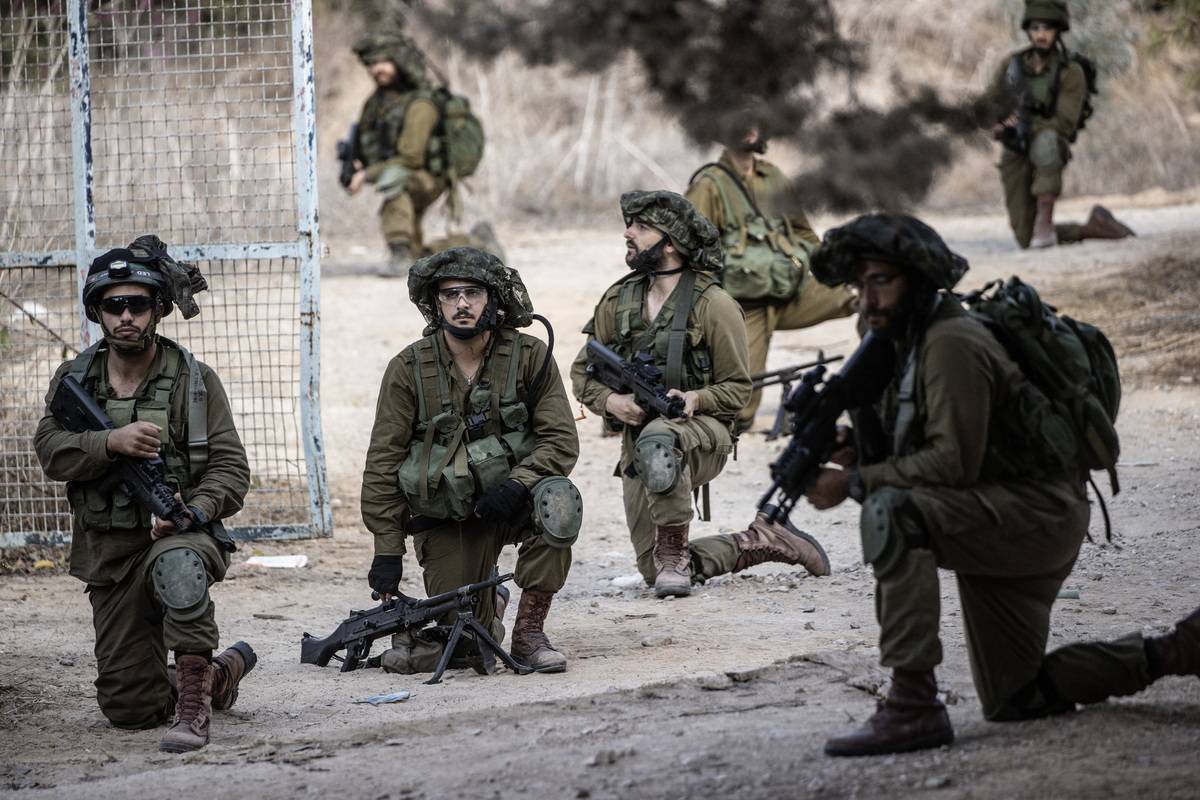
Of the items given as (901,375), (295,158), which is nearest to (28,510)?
(295,158)

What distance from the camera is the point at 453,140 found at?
50.2 ft

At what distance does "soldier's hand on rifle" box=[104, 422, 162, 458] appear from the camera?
18.0 feet

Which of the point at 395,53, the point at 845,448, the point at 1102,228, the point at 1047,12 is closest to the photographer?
the point at 845,448

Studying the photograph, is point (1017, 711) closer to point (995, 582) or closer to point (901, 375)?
point (995, 582)

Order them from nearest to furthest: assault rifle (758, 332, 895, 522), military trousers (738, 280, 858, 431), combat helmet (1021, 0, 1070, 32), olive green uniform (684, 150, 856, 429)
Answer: assault rifle (758, 332, 895, 522) → olive green uniform (684, 150, 856, 429) → military trousers (738, 280, 858, 431) → combat helmet (1021, 0, 1070, 32)

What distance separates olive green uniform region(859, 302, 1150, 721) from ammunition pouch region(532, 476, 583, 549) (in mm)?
1733

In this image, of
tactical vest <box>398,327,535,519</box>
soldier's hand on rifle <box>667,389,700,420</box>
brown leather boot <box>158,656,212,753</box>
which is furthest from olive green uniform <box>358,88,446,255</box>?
brown leather boot <box>158,656,212,753</box>

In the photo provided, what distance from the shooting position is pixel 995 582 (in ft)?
15.0

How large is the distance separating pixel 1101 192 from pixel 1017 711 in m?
16.8

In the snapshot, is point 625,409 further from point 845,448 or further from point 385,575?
point 845,448

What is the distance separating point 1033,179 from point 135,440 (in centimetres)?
1083

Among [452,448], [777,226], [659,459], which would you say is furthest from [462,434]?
[777,226]

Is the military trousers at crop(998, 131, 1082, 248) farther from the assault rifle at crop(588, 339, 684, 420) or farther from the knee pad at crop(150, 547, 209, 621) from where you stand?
the knee pad at crop(150, 547, 209, 621)

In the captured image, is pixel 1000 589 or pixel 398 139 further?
pixel 398 139
